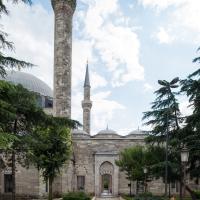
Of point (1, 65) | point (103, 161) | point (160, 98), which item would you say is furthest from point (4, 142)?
point (103, 161)

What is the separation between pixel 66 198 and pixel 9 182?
10.2m

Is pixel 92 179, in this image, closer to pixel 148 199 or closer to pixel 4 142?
pixel 148 199

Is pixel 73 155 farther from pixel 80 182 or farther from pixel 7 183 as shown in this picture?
pixel 7 183

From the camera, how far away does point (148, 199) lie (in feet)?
73.5

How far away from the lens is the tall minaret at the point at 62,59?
35500 millimetres

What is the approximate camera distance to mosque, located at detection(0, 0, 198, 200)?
35344mm

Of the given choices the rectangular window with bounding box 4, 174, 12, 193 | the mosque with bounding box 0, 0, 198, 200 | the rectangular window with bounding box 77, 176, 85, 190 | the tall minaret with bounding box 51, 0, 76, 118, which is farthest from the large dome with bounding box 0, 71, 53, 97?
the rectangular window with bounding box 4, 174, 12, 193

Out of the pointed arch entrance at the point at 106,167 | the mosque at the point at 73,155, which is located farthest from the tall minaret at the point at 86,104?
the pointed arch entrance at the point at 106,167

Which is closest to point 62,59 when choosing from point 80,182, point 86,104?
point 80,182

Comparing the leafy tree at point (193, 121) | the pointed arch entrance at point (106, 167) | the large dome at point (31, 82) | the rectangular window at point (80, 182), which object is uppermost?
the large dome at point (31, 82)

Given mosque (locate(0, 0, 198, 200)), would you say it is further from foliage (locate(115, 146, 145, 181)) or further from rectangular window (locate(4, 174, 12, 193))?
foliage (locate(115, 146, 145, 181))

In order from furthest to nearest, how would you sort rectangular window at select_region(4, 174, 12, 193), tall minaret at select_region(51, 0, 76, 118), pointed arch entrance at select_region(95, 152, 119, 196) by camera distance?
pointed arch entrance at select_region(95, 152, 119, 196) < rectangular window at select_region(4, 174, 12, 193) < tall minaret at select_region(51, 0, 76, 118)

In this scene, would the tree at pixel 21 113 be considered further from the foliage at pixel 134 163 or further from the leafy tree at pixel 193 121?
the foliage at pixel 134 163

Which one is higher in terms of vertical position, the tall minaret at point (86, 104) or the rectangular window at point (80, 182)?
the tall minaret at point (86, 104)
